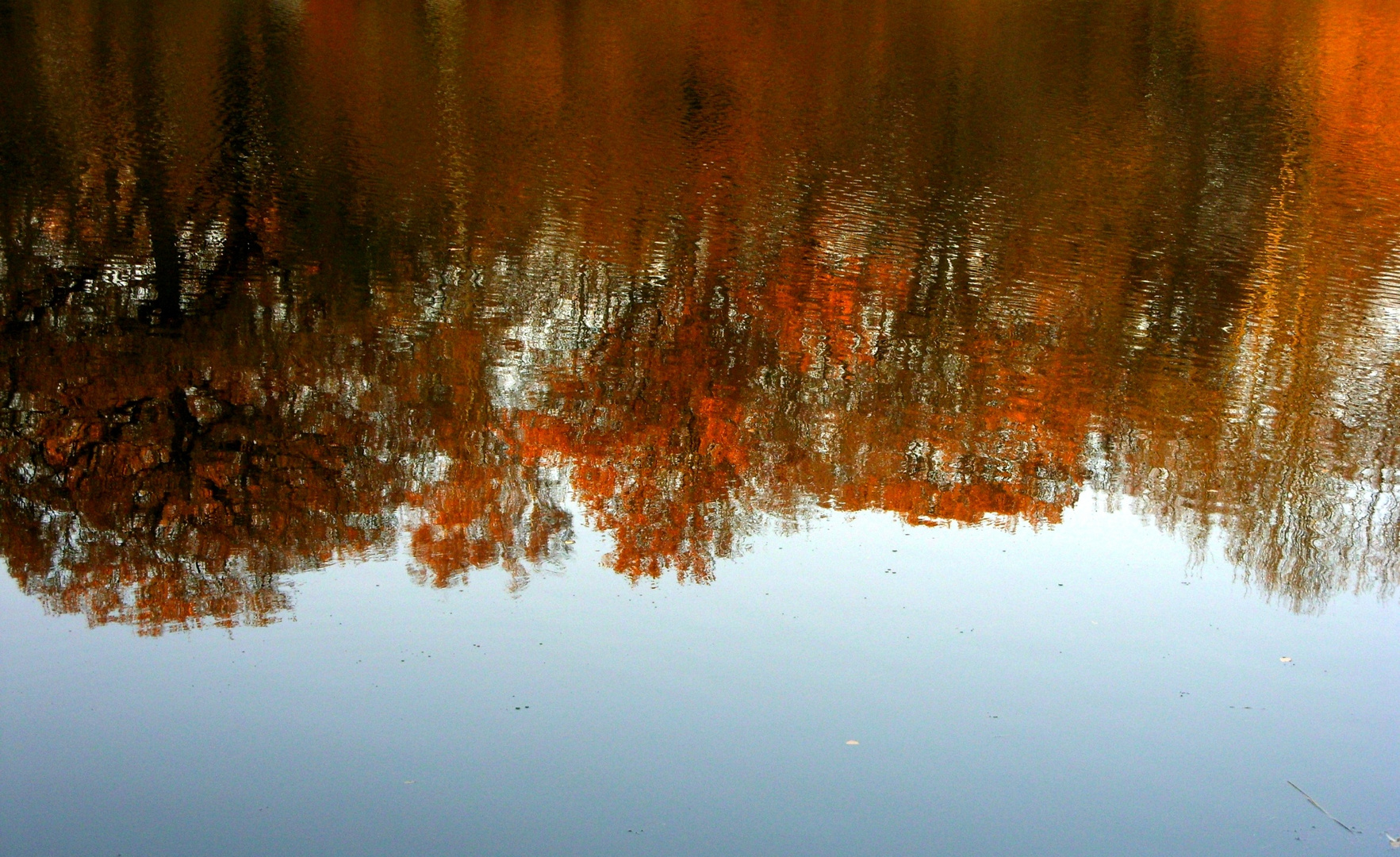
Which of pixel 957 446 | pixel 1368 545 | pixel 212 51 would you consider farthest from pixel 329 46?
pixel 1368 545

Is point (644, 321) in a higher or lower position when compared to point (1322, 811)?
higher

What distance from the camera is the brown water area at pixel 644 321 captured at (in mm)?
7637

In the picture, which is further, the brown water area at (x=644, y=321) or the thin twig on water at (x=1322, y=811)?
the brown water area at (x=644, y=321)

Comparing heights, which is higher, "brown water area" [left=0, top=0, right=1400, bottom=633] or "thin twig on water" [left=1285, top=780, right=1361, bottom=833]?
"brown water area" [left=0, top=0, right=1400, bottom=633]

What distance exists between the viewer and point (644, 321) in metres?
11.5

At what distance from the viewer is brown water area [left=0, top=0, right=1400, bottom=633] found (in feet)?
25.1

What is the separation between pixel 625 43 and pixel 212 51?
8.92 meters

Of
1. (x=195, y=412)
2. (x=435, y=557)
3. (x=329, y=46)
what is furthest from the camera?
(x=329, y=46)

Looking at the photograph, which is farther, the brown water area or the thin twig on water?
the brown water area

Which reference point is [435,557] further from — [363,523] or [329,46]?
[329,46]

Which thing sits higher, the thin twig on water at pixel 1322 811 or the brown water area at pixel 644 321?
the brown water area at pixel 644 321

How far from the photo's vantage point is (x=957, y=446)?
897 centimetres

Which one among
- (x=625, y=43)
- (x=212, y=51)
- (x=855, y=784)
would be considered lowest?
(x=855, y=784)

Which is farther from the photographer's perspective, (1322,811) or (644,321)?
(644,321)
